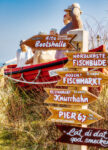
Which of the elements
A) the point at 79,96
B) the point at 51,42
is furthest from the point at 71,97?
the point at 51,42

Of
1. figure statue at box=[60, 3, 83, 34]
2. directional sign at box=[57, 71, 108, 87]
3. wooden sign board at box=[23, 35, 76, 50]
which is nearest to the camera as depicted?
directional sign at box=[57, 71, 108, 87]

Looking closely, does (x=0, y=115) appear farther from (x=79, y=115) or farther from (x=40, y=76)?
(x=79, y=115)

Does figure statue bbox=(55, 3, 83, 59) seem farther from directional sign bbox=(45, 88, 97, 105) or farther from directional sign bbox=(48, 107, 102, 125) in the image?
directional sign bbox=(48, 107, 102, 125)

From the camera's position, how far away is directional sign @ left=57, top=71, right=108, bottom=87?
2.64 meters

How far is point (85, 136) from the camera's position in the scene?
2.70 meters

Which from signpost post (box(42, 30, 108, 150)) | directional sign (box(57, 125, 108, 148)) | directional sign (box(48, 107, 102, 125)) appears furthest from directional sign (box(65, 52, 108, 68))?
directional sign (box(57, 125, 108, 148))

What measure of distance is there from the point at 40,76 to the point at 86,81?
3.15 metres

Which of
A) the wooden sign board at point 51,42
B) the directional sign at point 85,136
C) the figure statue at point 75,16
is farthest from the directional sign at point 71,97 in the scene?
the figure statue at point 75,16

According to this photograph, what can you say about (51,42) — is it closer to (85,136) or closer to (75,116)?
(75,116)

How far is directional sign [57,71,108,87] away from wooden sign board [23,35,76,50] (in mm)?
375

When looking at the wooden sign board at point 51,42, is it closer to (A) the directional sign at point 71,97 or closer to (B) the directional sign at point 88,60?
(B) the directional sign at point 88,60

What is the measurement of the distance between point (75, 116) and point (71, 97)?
226 mm

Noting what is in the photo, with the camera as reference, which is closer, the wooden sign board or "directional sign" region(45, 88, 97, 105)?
"directional sign" region(45, 88, 97, 105)

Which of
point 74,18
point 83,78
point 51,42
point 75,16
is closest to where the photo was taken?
point 83,78
